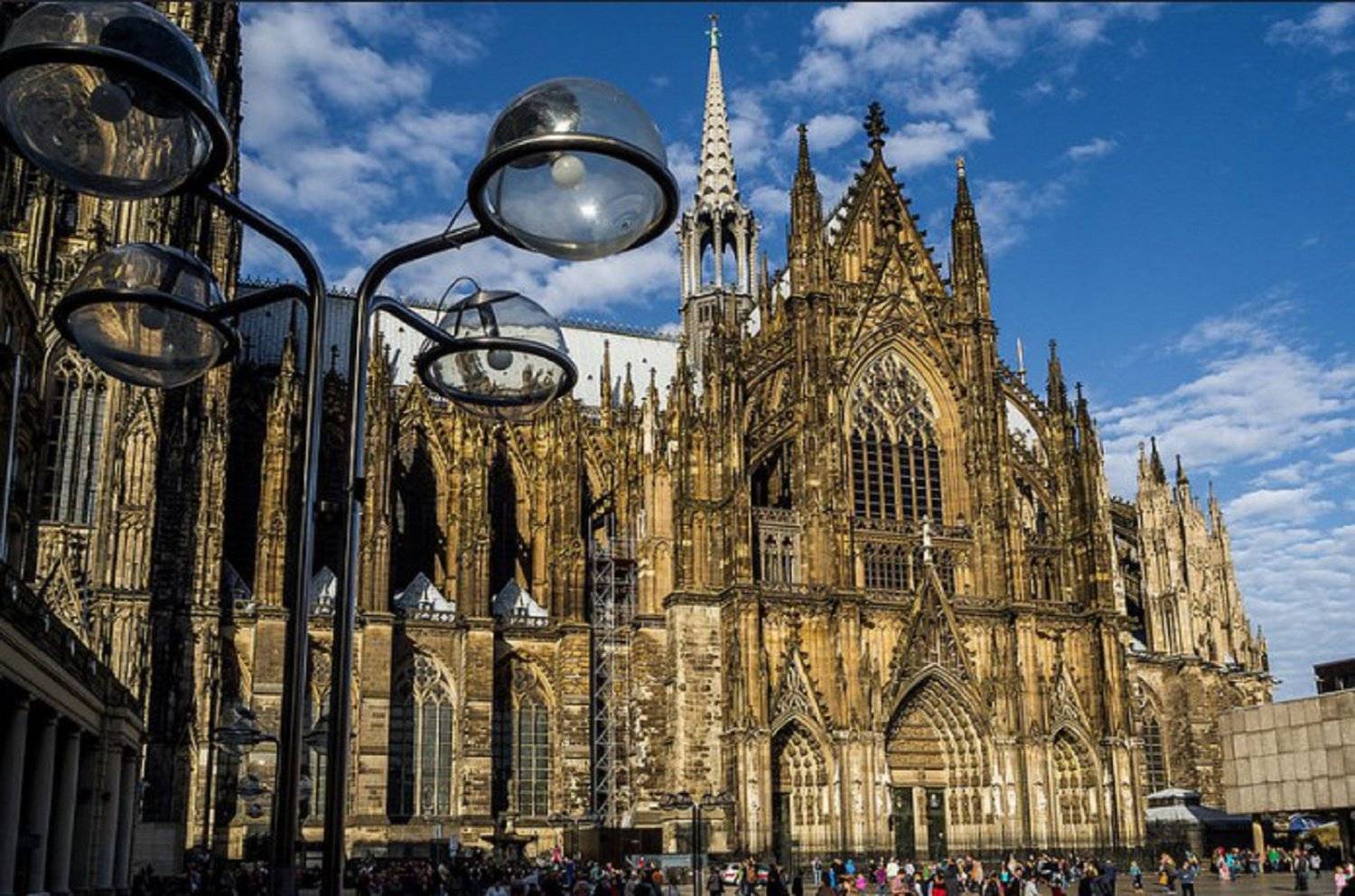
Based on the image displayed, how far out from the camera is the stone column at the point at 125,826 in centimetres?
3366

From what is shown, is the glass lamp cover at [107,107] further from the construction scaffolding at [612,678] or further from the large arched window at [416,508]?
the large arched window at [416,508]

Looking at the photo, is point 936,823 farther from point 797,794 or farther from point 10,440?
point 10,440

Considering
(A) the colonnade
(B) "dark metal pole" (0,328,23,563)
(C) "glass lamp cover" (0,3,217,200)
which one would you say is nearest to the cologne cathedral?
(A) the colonnade

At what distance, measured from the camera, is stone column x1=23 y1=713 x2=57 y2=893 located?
24469mm

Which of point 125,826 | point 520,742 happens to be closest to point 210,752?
point 125,826

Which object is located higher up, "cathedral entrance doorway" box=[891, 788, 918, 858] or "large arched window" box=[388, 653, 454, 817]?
"large arched window" box=[388, 653, 454, 817]

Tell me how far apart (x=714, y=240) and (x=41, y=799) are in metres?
44.8

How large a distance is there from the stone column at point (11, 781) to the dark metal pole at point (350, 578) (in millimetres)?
16350

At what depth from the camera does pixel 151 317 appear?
876 centimetres

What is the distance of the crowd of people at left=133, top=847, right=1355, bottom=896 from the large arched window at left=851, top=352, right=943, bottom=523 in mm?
12627

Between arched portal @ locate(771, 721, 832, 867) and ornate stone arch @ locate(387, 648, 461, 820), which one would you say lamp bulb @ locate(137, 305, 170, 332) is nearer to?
arched portal @ locate(771, 721, 832, 867)

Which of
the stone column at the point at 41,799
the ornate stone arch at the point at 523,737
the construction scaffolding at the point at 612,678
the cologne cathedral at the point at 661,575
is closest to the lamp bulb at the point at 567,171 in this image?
the stone column at the point at 41,799

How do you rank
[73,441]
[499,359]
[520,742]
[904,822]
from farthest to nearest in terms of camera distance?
[520,742], [904,822], [73,441], [499,359]

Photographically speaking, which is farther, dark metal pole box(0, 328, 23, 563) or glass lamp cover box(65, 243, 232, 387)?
dark metal pole box(0, 328, 23, 563)
